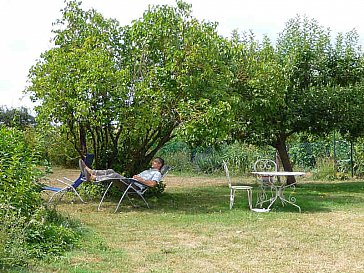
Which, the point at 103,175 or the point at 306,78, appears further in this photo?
the point at 306,78

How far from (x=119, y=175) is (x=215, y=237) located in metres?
2.82

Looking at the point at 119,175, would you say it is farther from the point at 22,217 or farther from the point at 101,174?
the point at 22,217

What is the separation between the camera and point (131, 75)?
381 inches

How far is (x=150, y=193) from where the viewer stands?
10.9m

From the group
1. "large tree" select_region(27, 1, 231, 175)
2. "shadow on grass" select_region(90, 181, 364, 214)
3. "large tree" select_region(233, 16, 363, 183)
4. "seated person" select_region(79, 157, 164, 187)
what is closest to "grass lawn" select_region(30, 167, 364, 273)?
"shadow on grass" select_region(90, 181, 364, 214)

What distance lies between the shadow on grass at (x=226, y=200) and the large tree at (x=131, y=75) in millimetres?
1346

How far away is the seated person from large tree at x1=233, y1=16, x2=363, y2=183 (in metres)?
3.28

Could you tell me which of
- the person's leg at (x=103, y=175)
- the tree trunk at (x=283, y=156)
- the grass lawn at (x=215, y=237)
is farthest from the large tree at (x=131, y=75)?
the tree trunk at (x=283, y=156)

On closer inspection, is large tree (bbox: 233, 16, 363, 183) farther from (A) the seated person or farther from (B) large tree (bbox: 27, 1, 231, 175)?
(A) the seated person

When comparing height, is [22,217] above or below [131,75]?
below

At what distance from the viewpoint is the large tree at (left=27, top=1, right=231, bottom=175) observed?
29.8 feet

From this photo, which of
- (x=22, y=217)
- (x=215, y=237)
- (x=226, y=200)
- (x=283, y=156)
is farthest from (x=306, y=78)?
(x=22, y=217)

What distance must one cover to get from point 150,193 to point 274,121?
3.95 m

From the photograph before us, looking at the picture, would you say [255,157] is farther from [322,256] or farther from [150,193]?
[322,256]
